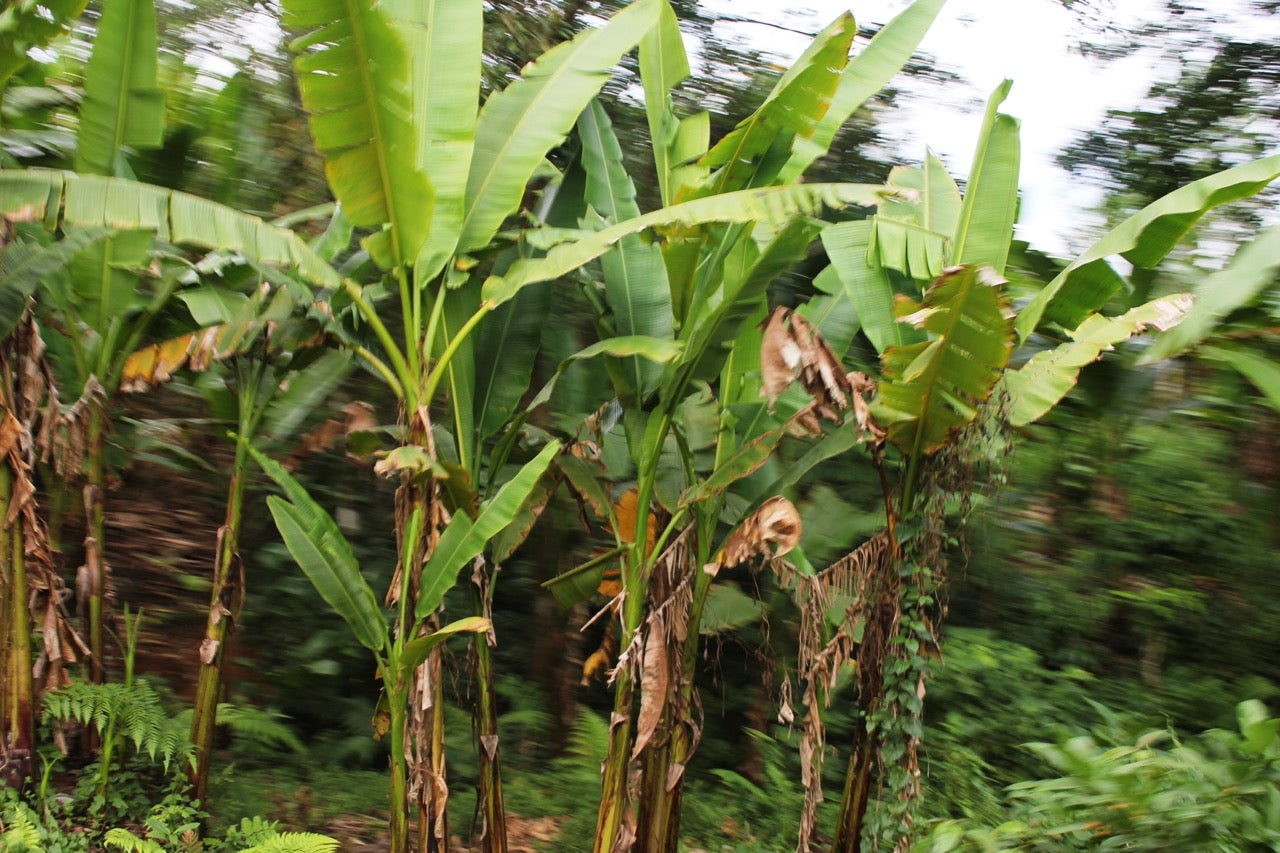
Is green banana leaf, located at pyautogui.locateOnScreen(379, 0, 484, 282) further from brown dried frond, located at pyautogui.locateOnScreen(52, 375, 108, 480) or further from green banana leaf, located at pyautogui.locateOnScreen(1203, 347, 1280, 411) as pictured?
green banana leaf, located at pyautogui.locateOnScreen(1203, 347, 1280, 411)

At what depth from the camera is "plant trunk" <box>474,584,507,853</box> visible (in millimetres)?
4336

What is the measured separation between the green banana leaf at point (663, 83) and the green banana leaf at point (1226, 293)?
220 cm

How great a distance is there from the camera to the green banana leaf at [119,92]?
4.29 metres

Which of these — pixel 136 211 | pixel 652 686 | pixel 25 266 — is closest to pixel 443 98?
pixel 136 211

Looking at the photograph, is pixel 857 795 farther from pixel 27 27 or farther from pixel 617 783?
pixel 27 27

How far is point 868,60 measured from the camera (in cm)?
444

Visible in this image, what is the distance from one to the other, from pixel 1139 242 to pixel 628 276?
2278 mm

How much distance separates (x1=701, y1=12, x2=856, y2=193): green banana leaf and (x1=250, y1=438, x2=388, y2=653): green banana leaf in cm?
215

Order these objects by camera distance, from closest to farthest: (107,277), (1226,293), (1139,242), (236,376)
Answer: (1226,293)
(1139,242)
(107,277)
(236,376)

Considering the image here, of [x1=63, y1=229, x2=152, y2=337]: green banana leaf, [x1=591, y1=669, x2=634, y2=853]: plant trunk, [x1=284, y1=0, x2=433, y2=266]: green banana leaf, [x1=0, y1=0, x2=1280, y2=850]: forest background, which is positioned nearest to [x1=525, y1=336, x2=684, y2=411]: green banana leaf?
[x1=0, y1=0, x2=1280, y2=850]: forest background

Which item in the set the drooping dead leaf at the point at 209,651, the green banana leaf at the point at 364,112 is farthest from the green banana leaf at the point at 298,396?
the green banana leaf at the point at 364,112

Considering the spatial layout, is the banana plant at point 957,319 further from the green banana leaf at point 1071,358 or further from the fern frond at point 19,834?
the fern frond at point 19,834

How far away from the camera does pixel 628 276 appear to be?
4.48 meters

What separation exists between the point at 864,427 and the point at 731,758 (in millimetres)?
3594
